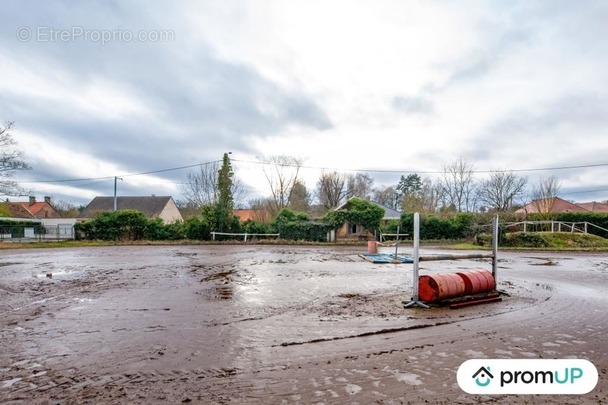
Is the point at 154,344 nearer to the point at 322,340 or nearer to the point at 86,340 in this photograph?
the point at 86,340

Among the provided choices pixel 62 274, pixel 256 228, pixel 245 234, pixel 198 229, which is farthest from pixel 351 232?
pixel 62 274

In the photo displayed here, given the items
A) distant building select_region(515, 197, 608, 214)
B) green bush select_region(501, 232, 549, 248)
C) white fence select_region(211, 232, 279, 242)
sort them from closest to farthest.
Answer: green bush select_region(501, 232, 549, 248)
white fence select_region(211, 232, 279, 242)
distant building select_region(515, 197, 608, 214)

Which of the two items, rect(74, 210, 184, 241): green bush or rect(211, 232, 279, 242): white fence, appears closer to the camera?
rect(211, 232, 279, 242): white fence

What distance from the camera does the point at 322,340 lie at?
17.0 ft

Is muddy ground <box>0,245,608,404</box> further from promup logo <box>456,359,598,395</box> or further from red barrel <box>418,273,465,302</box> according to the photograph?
red barrel <box>418,273,465,302</box>

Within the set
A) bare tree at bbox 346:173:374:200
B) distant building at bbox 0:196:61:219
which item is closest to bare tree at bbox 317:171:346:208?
bare tree at bbox 346:173:374:200

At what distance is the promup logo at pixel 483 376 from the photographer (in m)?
3.73

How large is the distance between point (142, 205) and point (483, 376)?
60814mm

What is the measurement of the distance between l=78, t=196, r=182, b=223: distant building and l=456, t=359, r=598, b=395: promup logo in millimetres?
57328

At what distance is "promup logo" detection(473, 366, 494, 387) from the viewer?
A: 3734 mm

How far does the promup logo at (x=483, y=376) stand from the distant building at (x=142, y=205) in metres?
57.4

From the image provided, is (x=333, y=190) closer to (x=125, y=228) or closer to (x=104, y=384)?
(x=125, y=228)

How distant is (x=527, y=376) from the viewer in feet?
13.0

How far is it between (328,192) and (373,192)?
41.1 feet
